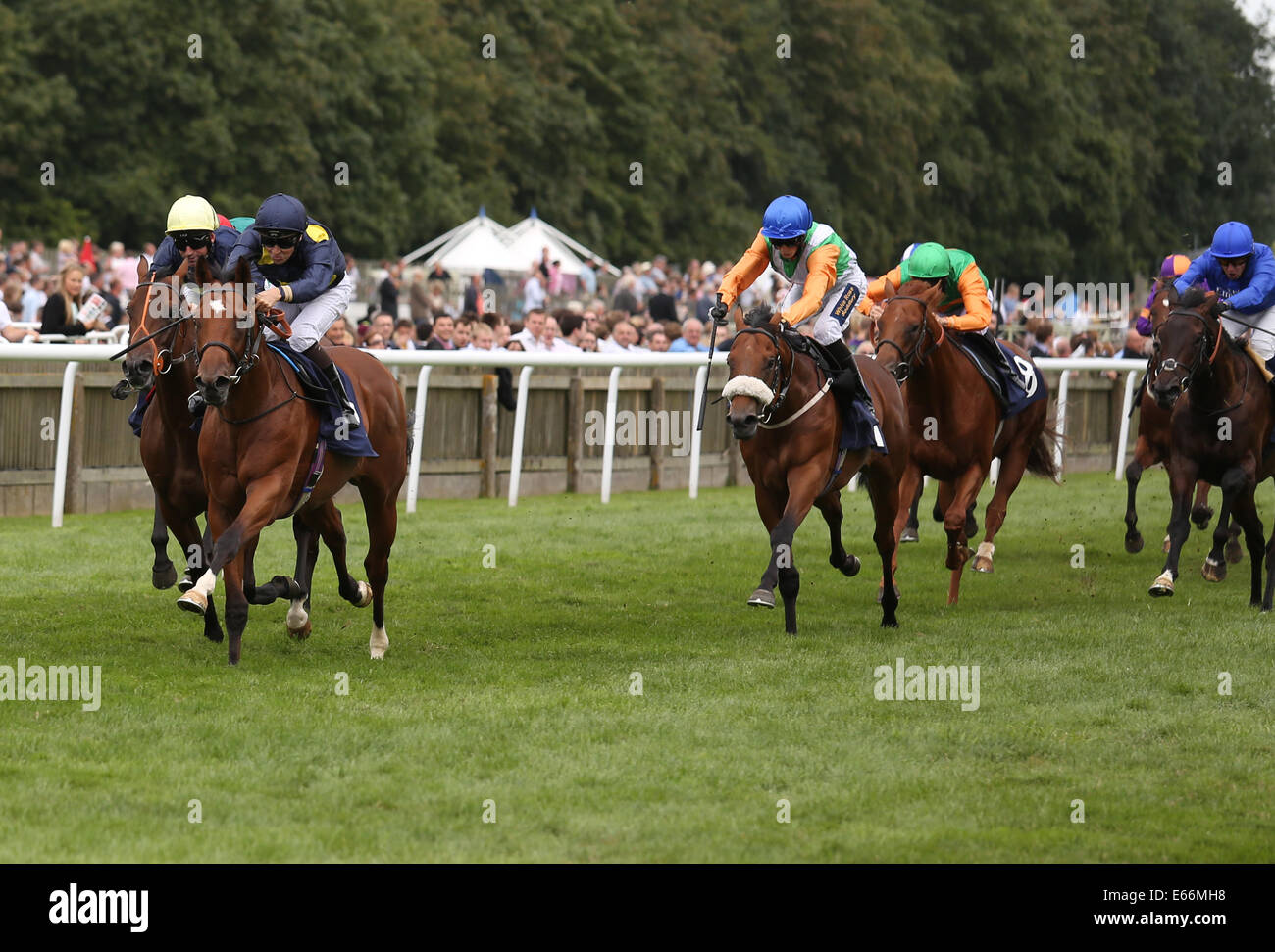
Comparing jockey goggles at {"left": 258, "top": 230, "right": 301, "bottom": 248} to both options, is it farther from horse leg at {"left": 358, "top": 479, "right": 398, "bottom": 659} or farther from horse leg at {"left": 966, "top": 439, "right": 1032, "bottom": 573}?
horse leg at {"left": 966, "top": 439, "right": 1032, "bottom": 573}

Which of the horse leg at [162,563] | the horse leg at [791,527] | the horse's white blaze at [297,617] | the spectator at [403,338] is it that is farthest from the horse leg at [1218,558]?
the spectator at [403,338]

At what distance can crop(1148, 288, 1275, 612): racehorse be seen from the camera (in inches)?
406

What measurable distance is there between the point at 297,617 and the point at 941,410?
12.4ft

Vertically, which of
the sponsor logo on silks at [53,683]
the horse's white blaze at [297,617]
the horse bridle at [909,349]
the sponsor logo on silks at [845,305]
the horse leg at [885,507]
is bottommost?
the sponsor logo on silks at [53,683]

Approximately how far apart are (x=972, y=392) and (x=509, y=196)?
103 feet

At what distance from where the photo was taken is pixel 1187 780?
20.8ft

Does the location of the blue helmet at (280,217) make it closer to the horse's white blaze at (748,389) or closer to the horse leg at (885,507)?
the horse's white blaze at (748,389)

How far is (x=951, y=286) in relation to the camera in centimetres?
1092

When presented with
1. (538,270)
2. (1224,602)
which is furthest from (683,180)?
(1224,602)

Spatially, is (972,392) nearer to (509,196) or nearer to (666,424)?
(666,424)

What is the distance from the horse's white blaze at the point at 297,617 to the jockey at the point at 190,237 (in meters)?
1.52

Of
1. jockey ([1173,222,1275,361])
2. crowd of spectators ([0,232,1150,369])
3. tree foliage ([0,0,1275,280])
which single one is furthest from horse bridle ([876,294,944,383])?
tree foliage ([0,0,1275,280])

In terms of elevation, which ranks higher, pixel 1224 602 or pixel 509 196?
pixel 509 196

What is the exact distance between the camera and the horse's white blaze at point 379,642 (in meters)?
8.60
